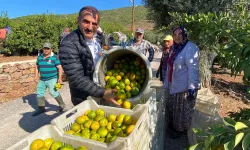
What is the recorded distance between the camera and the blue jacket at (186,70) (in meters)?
3.08

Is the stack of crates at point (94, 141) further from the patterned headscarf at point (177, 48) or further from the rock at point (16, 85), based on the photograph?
the rock at point (16, 85)

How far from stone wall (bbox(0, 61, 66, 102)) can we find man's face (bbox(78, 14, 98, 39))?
5206mm

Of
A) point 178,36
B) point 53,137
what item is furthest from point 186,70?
point 53,137

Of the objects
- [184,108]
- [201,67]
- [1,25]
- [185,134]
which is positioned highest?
[1,25]

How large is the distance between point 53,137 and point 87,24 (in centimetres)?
113

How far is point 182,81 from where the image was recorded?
327cm

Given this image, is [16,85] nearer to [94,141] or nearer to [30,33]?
[30,33]

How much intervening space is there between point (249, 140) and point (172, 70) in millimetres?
2513

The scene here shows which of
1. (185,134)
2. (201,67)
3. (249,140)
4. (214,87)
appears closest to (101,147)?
(249,140)

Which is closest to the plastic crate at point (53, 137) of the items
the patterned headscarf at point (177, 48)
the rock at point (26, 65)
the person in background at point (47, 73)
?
the patterned headscarf at point (177, 48)

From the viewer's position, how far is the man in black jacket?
2.22 m

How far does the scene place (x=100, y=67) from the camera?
2648 mm

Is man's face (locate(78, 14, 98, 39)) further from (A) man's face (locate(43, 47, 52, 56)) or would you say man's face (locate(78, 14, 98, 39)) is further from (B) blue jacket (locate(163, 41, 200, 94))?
(A) man's face (locate(43, 47, 52, 56))

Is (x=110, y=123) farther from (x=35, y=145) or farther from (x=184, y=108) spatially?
(x=184, y=108)
